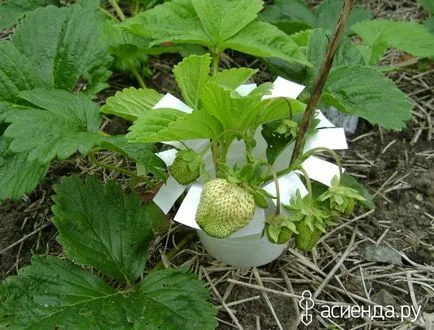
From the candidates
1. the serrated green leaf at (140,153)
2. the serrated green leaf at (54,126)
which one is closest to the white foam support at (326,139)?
the serrated green leaf at (140,153)

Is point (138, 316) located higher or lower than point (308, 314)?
higher

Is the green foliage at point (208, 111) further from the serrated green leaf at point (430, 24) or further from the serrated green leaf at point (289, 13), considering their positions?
the serrated green leaf at point (430, 24)

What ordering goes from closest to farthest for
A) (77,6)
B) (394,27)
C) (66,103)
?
(66,103) → (77,6) → (394,27)

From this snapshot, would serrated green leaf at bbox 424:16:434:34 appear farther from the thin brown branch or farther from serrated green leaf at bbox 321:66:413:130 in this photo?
the thin brown branch

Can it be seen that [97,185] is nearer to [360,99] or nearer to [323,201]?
[323,201]

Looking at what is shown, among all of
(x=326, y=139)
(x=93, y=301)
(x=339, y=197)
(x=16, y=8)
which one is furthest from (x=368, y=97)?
(x=16, y=8)

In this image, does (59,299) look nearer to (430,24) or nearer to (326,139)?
(326,139)

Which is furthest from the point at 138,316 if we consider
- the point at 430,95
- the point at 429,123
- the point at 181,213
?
the point at 430,95
